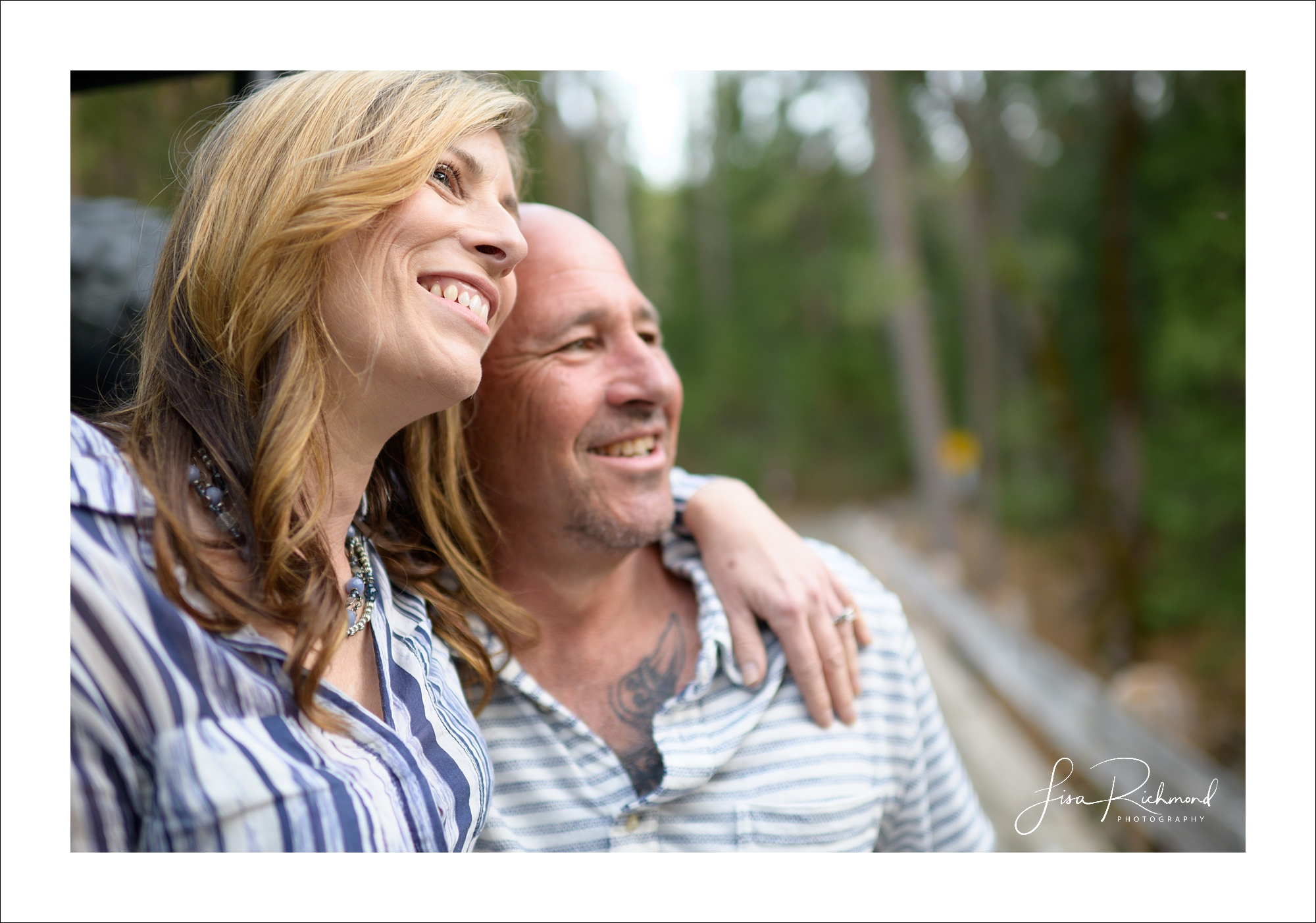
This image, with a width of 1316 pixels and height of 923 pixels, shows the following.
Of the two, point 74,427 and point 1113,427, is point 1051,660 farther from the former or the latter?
point 74,427

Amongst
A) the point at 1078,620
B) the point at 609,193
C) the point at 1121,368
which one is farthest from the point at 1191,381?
the point at 609,193

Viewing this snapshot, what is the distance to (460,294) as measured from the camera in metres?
1.25

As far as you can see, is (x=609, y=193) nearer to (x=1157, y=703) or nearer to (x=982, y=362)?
(x=982, y=362)

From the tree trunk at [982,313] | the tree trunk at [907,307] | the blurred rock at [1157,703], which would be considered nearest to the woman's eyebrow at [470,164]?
the blurred rock at [1157,703]

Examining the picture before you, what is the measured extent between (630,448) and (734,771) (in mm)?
596

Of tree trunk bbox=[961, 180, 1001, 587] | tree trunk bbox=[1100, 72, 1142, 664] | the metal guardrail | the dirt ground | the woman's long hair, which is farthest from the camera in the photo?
tree trunk bbox=[961, 180, 1001, 587]

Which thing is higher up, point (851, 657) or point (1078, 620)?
point (851, 657)

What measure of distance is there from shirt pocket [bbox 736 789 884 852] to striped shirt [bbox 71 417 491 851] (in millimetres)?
595

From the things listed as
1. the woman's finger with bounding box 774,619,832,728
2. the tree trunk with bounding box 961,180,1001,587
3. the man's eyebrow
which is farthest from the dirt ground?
the man's eyebrow

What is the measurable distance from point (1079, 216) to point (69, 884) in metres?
9.35

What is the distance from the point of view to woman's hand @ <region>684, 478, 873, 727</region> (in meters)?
1.56

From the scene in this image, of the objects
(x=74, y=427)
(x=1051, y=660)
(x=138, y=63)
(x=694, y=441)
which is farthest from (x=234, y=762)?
(x=694, y=441)

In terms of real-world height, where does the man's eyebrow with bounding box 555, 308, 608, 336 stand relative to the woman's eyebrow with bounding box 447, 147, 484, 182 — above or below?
below

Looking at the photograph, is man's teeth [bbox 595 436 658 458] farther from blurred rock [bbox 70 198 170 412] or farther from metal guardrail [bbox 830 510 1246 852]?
metal guardrail [bbox 830 510 1246 852]
